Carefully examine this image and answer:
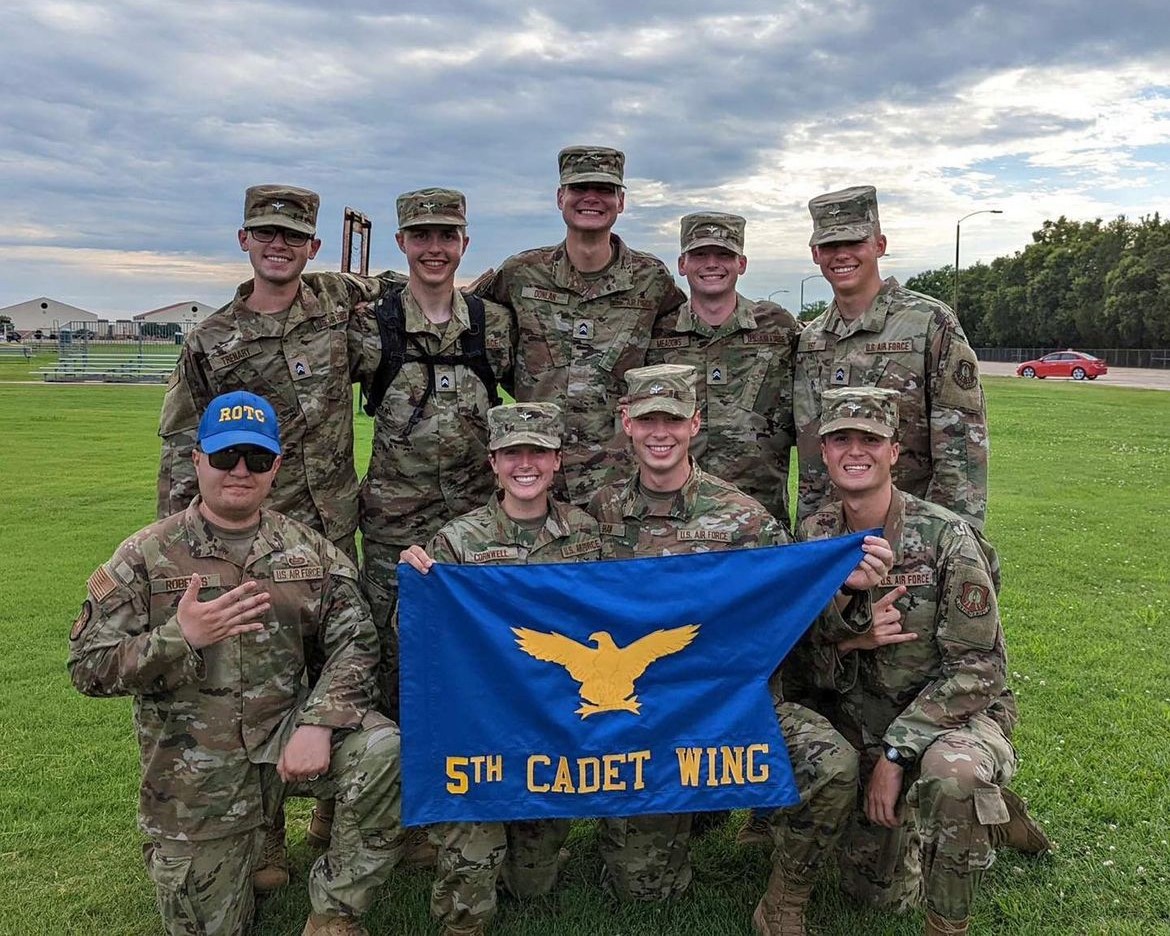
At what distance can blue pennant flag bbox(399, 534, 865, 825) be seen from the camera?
448cm

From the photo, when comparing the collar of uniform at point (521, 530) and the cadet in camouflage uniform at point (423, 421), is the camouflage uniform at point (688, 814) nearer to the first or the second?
the collar of uniform at point (521, 530)

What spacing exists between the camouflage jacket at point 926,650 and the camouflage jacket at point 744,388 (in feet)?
3.66

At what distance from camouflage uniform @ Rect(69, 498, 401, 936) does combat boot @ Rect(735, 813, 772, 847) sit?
79.2 inches

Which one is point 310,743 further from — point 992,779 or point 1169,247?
point 1169,247

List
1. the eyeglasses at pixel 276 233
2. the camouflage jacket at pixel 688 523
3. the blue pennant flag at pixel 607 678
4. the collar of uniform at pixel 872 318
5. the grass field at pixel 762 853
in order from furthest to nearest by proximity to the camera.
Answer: the collar of uniform at pixel 872 318 → the eyeglasses at pixel 276 233 → the camouflage jacket at pixel 688 523 → the grass field at pixel 762 853 → the blue pennant flag at pixel 607 678

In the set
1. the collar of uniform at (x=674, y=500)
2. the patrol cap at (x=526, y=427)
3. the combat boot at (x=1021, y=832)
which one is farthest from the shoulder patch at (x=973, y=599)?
the patrol cap at (x=526, y=427)

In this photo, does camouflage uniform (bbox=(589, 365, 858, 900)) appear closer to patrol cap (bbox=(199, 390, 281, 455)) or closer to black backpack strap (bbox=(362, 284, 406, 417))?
black backpack strap (bbox=(362, 284, 406, 417))

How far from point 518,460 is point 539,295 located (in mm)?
1661

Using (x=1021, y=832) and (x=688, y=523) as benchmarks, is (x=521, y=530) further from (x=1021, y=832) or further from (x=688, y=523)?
(x=1021, y=832)

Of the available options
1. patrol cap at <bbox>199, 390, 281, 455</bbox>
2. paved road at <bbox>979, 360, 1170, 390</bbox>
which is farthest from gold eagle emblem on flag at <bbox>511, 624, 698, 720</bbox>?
paved road at <bbox>979, 360, 1170, 390</bbox>

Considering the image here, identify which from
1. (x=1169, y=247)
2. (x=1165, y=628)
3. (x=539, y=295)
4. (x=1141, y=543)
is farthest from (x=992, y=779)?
(x=1169, y=247)

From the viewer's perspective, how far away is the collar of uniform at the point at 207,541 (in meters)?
4.48

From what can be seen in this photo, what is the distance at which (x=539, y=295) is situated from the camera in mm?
6168

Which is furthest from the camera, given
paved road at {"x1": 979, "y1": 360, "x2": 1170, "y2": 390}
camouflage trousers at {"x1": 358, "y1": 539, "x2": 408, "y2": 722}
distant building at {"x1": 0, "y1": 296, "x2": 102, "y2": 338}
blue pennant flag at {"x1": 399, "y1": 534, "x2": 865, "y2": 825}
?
distant building at {"x1": 0, "y1": 296, "x2": 102, "y2": 338}
